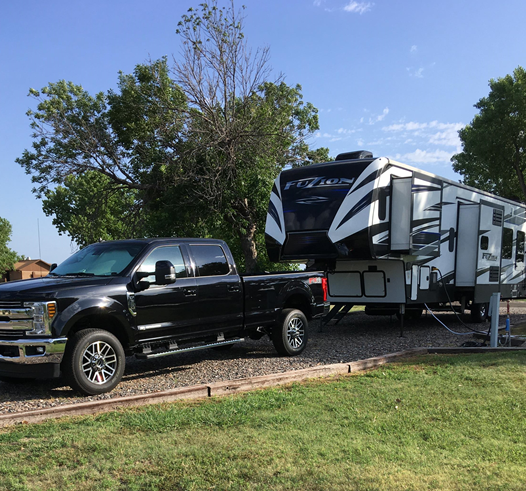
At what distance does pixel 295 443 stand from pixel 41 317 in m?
3.59

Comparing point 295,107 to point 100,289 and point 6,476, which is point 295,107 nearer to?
point 100,289

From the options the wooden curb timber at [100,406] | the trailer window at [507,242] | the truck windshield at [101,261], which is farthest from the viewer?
the trailer window at [507,242]

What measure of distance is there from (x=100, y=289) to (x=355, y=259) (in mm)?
5848

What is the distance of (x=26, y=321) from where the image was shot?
6727 mm

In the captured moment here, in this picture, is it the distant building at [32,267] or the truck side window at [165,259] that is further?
the distant building at [32,267]

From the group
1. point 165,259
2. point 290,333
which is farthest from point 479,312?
A: point 165,259

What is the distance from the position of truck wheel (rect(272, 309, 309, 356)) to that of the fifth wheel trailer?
1989mm

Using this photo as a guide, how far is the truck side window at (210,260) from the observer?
8602mm

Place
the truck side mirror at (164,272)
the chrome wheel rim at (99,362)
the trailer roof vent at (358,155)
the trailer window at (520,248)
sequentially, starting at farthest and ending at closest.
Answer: the trailer window at (520,248)
the trailer roof vent at (358,155)
the truck side mirror at (164,272)
the chrome wheel rim at (99,362)

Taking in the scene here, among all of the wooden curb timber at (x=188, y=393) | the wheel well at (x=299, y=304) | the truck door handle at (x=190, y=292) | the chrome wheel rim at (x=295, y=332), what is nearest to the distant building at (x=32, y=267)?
the wheel well at (x=299, y=304)

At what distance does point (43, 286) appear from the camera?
23.0 ft

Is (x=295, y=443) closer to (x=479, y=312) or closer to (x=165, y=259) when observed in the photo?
(x=165, y=259)

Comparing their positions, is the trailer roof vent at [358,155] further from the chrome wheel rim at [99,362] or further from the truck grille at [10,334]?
the truck grille at [10,334]

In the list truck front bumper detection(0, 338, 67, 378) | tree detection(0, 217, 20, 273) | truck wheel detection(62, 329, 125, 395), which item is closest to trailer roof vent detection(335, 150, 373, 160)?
truck wheel detection(62, 329, 125, 395)
